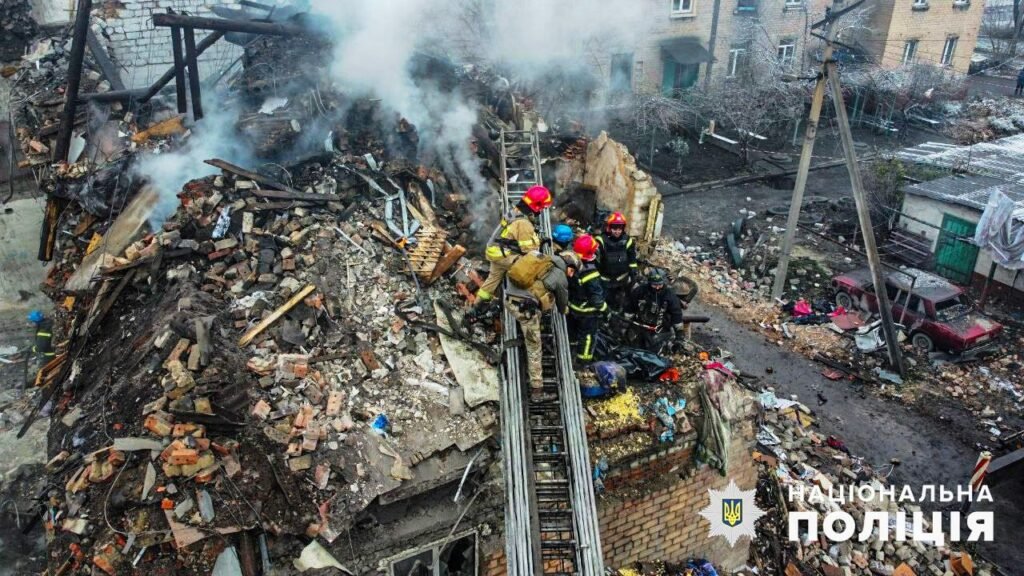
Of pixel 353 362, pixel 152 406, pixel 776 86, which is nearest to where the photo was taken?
pixel 152 406

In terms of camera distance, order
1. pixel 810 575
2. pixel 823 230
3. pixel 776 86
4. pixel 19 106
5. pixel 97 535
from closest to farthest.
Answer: pixel 97 535 < pixel 810 575 < pixel 19 106 < pixel 823 230 < pixel 776 86

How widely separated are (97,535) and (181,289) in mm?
2534

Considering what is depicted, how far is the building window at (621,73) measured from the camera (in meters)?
21.6

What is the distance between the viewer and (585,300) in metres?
6.48

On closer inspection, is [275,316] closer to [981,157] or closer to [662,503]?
[662,503]

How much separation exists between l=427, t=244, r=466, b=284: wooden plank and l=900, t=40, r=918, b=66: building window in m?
25.3

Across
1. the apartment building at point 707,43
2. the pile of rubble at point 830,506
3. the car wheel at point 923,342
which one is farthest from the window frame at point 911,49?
the pile of rubble at point 830,506

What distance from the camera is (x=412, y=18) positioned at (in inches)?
448

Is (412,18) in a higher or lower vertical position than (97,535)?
higher

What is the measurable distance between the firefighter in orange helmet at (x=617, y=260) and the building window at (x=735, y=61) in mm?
18748

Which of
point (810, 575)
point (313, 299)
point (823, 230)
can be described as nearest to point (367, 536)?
point (313, 299)

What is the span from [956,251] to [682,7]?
42.6 feet

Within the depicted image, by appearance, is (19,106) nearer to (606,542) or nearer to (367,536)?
(367,536)

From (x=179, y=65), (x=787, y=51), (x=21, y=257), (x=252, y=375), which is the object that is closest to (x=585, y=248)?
(x=252, y=375)
